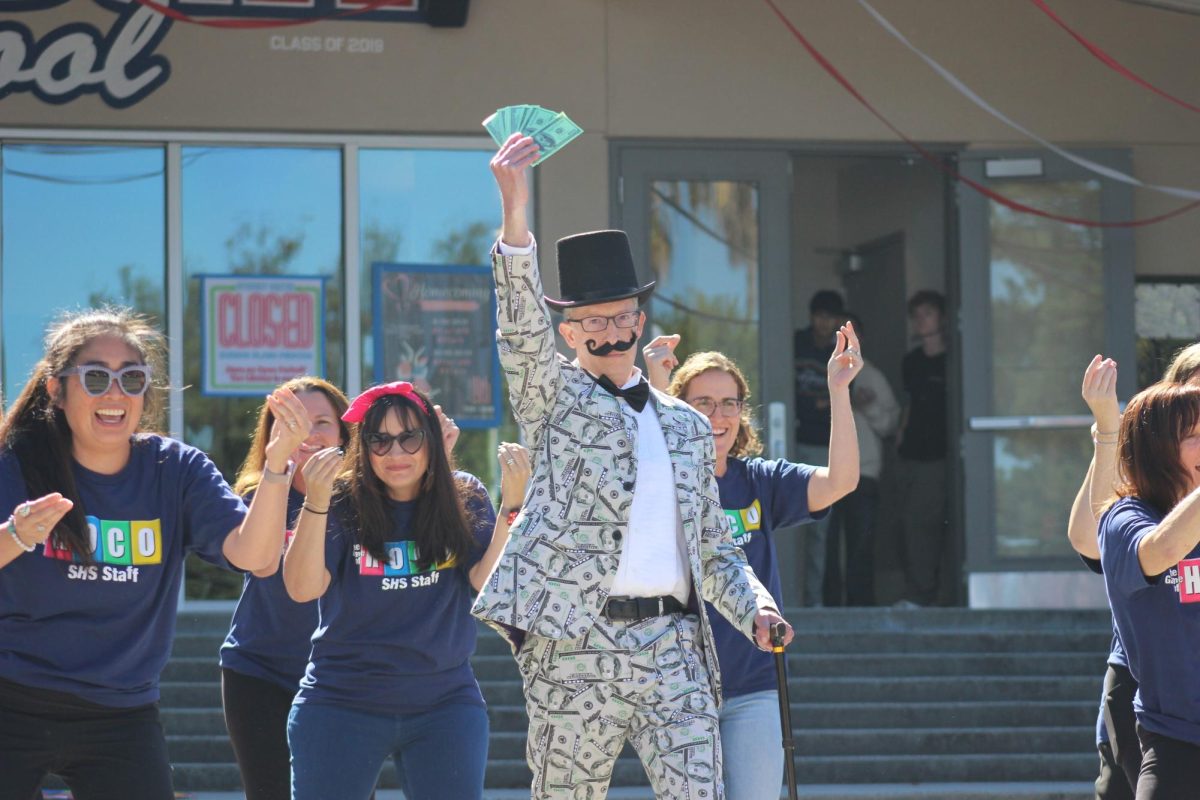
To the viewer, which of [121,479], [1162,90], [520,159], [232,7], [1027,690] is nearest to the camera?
[520,159]

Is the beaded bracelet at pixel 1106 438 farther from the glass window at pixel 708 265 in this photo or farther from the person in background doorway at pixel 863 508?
the person in background doorway at pixel 863 508

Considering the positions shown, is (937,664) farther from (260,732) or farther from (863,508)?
(260,732)

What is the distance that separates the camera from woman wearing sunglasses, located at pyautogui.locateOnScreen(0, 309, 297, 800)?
4211 mm

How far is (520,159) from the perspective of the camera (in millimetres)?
4141

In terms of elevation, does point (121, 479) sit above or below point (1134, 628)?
above

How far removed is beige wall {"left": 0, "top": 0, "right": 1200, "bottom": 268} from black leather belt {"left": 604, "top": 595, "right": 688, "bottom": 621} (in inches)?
239

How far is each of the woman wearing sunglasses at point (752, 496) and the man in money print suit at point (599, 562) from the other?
614mm

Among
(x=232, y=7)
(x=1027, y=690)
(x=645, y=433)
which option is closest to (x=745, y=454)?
(x=645, y=433)

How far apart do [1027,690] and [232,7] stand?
617cm

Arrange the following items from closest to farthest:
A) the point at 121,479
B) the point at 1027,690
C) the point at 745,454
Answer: the point at 121,479, the point at 745,454, the point at 1027,690

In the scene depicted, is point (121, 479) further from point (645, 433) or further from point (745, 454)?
point (745, 454)

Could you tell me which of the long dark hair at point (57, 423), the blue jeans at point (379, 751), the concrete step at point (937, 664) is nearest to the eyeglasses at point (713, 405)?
the blue jeans at point (379, 751)

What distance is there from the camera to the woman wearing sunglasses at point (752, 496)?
16.6 feet

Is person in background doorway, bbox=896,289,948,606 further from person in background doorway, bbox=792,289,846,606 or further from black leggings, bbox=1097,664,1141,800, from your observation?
black leggings, bbox=1097,664,1141,800
